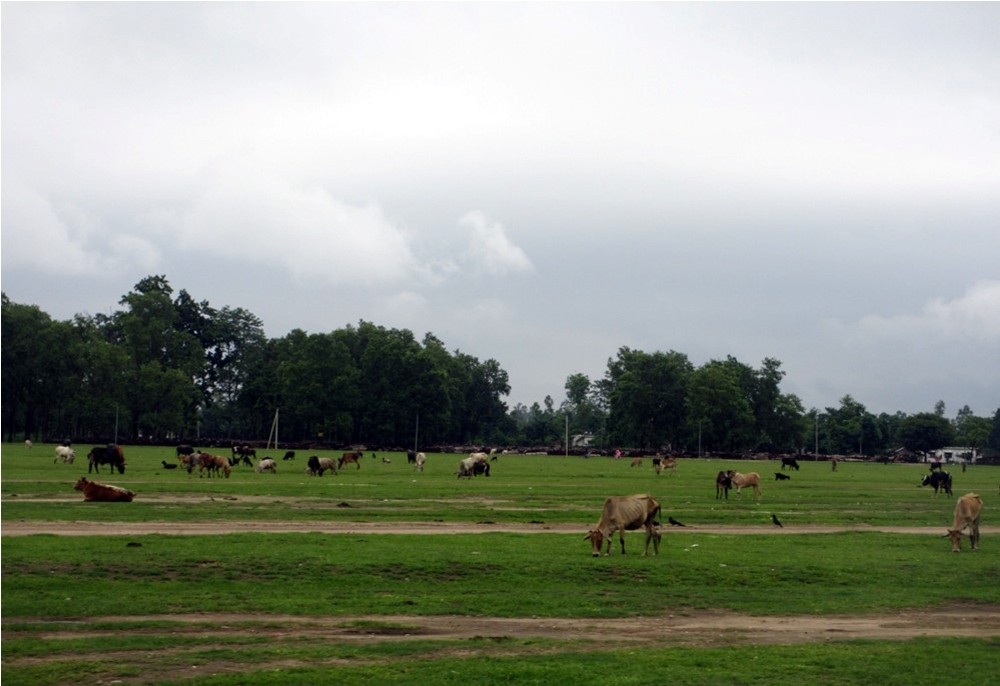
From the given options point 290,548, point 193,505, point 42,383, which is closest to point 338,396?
point 42,383

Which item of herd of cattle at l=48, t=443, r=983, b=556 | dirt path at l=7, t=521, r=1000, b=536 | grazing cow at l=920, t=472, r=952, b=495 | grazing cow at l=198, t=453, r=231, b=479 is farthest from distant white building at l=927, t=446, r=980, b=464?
dirt path at l=7, t=521, r=1000, b=536

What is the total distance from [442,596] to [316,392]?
129 m

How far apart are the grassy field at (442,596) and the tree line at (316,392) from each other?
9839cm

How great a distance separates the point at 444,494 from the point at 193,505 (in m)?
13.2

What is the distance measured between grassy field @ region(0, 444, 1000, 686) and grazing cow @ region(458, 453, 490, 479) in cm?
2713

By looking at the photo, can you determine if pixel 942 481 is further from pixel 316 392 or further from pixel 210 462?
pixel 316 392

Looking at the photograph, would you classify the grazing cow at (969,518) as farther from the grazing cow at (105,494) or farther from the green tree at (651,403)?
the green tree at (651,403)

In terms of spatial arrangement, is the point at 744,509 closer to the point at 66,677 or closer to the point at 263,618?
the point at 263,618

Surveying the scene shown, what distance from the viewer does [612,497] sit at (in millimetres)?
26516

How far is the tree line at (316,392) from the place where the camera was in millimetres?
129000

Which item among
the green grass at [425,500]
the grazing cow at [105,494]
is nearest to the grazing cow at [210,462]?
the green grass at [425,500]

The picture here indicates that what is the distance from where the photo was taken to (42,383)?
12812 cm

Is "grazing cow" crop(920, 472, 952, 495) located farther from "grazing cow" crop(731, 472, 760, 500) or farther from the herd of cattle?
"grazing cow" crop(731, 472, 760, 500)

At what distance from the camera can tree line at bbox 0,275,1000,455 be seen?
12900cm
